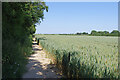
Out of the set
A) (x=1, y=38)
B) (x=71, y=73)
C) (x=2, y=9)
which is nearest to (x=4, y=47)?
(x=1, y=38)

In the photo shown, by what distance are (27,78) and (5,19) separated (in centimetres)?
328

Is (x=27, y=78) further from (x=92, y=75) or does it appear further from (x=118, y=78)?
(x=118, y=78)

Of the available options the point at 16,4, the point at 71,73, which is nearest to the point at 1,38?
the point at 16,4

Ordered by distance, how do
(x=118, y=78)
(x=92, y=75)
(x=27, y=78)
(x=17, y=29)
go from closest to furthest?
(x=17, y=29) < (x=118, y=78) < (x=92, y=75) < (x=27, y=78)

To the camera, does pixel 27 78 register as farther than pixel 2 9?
Yes

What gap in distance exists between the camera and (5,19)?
4.60 feet

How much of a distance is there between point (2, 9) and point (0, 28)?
1.18 ft

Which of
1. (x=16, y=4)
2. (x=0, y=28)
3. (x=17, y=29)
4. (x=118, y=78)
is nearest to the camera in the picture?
(x=0, y=28)

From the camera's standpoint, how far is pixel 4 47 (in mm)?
1489

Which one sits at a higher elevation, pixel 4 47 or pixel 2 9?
pixel 2 9

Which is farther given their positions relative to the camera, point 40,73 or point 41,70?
point 41,70

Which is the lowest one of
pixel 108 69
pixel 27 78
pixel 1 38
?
→ pixel 27 78

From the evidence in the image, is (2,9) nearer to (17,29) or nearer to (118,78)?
(17,29)

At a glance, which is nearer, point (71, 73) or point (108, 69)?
point (108, 69)
